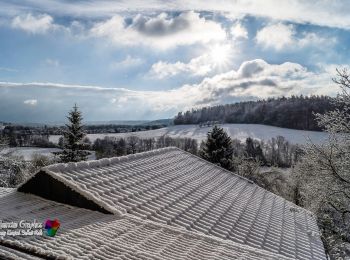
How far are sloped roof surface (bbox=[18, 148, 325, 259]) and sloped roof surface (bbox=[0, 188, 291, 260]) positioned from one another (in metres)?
0.52

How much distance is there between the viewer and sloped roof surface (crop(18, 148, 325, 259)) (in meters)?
7.40

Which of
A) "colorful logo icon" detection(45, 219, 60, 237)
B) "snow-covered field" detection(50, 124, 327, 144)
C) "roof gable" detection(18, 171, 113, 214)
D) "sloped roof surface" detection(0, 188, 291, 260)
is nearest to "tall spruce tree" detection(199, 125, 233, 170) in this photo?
"roof gable" detection(18, 171, 113, 214)

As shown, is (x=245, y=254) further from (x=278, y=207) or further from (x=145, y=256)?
(x=278, y=207)

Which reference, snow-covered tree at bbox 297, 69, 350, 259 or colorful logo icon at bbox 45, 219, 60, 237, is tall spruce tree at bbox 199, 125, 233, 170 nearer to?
snow-covered tree at bbox 297, 69, 350, 259

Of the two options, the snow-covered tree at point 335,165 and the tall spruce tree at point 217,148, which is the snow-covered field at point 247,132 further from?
the snow-covered tree at point 335,165

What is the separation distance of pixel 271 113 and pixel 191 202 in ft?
426

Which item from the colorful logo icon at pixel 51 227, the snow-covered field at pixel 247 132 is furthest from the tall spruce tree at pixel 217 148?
the snow-covered field at pixel 247 132

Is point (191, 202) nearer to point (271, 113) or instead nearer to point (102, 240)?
point (102, 240)

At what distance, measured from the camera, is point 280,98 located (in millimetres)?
153250

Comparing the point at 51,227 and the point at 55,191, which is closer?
the point at 51,227

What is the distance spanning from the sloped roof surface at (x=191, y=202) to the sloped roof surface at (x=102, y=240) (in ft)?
1.70

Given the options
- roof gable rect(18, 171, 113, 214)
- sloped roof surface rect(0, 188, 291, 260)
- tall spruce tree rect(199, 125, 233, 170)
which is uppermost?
roof gable rect(18, 171, 113, 214)

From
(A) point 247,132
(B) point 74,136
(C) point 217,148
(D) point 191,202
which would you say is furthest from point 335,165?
(A) point 247,132

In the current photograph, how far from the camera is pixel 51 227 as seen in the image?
5781 millimetres
